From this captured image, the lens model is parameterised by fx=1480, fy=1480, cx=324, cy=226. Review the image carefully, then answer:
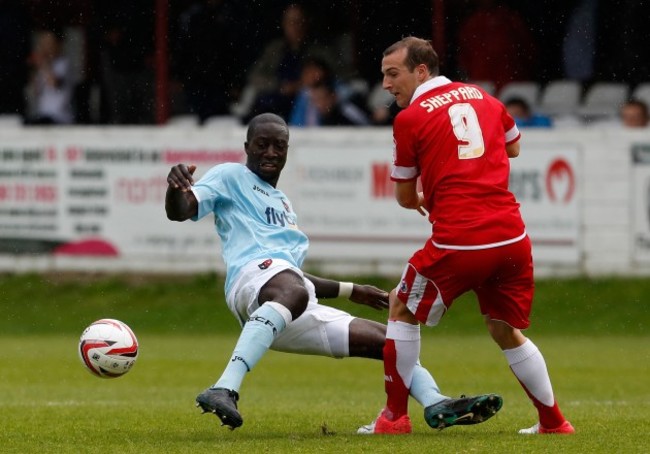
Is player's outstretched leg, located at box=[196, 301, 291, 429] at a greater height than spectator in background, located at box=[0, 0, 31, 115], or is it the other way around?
spectator in background, located at box=[0, 0, 31, 115]

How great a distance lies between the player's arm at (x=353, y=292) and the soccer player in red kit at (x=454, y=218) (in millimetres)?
565

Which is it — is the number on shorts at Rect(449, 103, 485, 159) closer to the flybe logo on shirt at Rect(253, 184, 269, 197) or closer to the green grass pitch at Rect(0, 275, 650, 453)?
the flybe logo on shirt at Rect(253, 184, 269, 197)

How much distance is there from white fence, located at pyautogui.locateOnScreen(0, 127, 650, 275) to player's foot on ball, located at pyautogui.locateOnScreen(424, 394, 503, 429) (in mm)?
9909

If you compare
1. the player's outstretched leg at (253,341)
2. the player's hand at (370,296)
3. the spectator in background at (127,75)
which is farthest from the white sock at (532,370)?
the spectator in background at (127,75)

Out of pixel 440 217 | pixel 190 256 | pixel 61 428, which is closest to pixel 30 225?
pixel 190 256

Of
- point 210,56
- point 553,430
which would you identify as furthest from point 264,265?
point 210,56

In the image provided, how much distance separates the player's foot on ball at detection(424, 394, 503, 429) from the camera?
26.8 feet

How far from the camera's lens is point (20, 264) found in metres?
20.3

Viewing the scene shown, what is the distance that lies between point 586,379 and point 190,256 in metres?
7.27

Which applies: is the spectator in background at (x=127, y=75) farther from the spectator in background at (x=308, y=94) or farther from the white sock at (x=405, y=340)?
the white sock at (x=405, y=340)

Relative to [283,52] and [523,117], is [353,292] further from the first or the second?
[283,52]

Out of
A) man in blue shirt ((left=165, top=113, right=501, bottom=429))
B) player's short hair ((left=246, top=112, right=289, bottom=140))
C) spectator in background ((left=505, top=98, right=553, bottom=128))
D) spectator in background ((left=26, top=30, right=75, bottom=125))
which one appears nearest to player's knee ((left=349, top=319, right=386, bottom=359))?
man in blue shirt ((left=165, top=113, right=501, bottom=429))

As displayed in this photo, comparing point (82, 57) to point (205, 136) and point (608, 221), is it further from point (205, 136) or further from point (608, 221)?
point (608, 221)

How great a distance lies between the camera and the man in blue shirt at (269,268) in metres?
8.52
